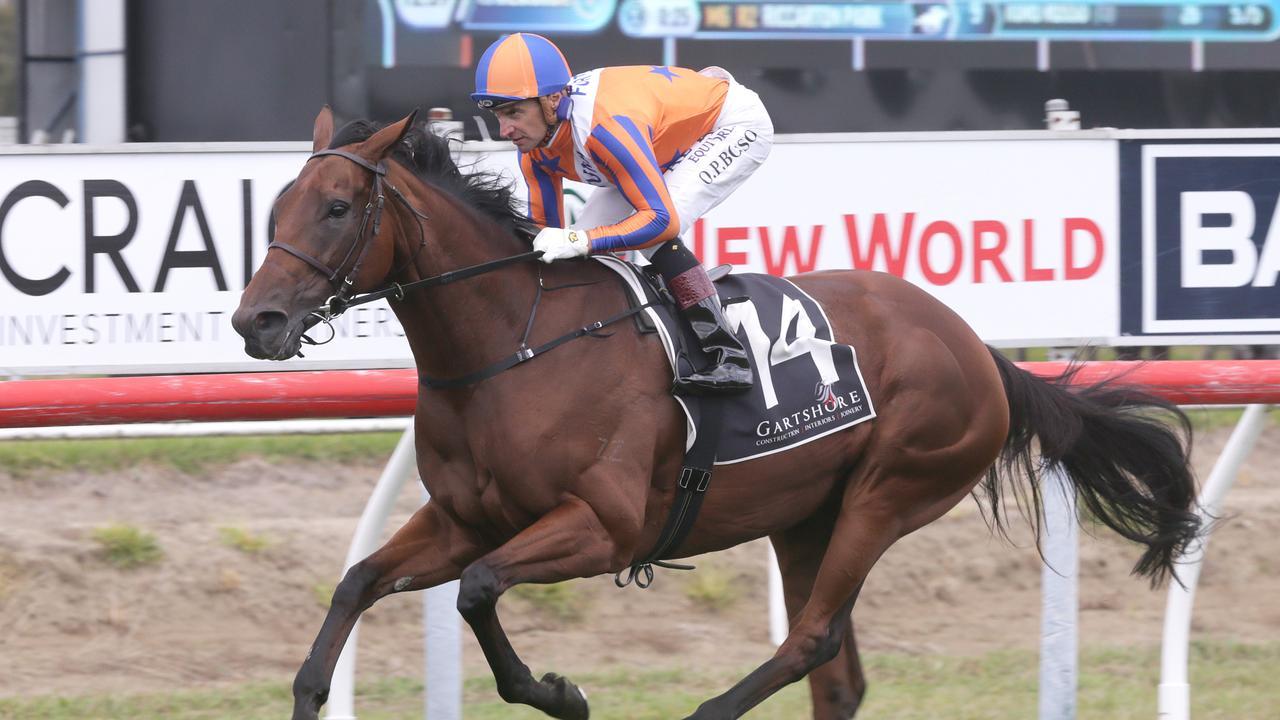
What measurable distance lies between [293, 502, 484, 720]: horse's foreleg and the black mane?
0.69 metres

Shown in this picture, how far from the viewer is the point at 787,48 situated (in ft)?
24.6

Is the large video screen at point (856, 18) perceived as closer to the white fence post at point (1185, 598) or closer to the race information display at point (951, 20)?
the race information display at point (951, 20)

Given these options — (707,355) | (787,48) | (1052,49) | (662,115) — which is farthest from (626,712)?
(1052,49)

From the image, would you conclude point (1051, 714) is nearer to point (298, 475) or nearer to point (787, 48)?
point (298, 475)

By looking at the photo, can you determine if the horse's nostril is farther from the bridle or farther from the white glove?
the white glove

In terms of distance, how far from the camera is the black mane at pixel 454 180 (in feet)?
12.3

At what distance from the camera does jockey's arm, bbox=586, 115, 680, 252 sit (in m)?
3.69

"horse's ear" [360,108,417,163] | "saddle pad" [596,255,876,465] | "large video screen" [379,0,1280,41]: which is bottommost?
"saddle pad" [596,255,876,465]

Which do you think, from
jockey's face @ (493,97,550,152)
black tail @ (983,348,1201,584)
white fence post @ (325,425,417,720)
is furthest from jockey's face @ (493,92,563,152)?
black tail @ (983,348,1201,584)

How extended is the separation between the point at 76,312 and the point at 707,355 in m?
2.06

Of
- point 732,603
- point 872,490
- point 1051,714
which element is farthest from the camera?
point 732,603

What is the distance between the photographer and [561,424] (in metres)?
3.66

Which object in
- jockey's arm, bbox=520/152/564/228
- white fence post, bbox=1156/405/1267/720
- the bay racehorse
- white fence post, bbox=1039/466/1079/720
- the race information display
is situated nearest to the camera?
the bay racehorse

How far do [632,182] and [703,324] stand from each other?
395 millimetres
